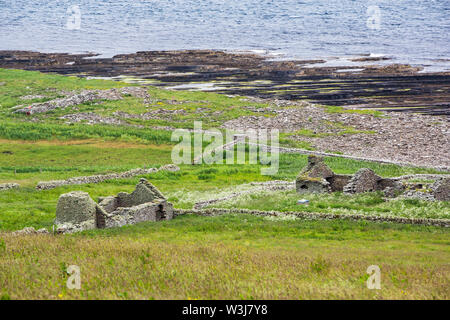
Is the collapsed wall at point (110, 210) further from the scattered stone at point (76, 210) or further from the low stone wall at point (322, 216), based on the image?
the low stone wall at point (322, 216)

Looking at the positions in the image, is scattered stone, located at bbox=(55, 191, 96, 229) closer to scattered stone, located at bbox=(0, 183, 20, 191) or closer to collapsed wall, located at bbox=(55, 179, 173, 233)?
Answer: collapsed wall, located at bbox=(55, 179, 173, 233)

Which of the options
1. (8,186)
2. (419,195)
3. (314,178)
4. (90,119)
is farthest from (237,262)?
(90,119)

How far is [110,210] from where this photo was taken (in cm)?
3594

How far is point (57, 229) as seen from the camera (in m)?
30.1

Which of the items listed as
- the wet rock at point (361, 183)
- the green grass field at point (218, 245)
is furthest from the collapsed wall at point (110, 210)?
the wet rock at point (361, 183)

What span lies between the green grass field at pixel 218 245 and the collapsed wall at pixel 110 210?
120 cm

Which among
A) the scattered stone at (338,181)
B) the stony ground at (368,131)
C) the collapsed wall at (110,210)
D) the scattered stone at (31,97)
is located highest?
the collapsed wall at (110,210)

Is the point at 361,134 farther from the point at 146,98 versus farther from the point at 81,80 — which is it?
the point at 81,80

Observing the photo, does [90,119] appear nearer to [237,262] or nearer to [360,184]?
[360,184]

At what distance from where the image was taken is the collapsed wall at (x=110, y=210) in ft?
104

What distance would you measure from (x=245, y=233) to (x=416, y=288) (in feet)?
47.0

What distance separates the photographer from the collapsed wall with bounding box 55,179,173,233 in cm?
3180

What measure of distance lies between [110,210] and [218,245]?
12402mm
